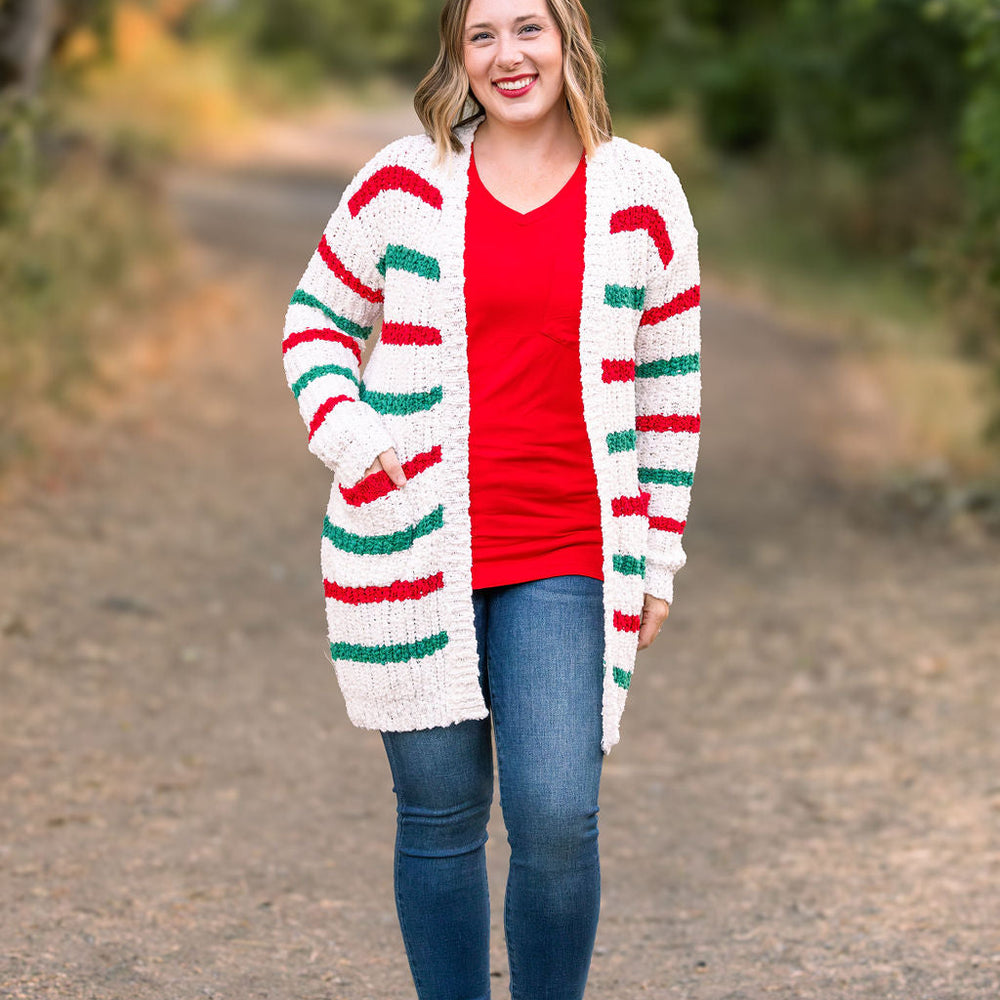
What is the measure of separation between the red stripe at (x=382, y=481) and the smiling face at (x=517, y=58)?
1.94 feet

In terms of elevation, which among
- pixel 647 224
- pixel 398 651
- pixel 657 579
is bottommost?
pixel 398 651

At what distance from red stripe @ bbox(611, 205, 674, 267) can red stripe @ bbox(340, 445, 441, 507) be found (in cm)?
49

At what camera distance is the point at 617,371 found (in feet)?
8.72

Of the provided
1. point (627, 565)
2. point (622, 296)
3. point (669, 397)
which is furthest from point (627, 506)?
point (622, 296)

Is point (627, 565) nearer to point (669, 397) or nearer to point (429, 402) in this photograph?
point (669, 397)

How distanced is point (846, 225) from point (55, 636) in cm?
1555

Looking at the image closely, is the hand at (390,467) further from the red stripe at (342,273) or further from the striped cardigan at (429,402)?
the red stripe at (342,273)

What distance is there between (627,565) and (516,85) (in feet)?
2.75

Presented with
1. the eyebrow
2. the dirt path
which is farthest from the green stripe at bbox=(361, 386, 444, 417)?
the dirt path

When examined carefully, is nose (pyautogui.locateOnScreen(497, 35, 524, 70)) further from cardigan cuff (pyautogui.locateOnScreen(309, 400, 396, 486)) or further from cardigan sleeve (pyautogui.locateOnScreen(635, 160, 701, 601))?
cardigan cuff (pyautogui.locateOnScreen(309, 400, 396, 486))

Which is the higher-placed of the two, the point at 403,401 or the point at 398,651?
the point at 403,401

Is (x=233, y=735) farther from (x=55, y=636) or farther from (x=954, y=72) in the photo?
(x=954, y=72)

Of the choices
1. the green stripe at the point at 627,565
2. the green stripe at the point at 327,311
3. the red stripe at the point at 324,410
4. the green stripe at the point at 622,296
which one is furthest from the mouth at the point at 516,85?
the green stripe at the point at 627,565

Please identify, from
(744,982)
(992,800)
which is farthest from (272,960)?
(992,800)
